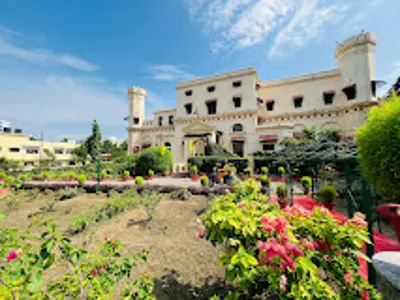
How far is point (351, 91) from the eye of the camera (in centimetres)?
1631

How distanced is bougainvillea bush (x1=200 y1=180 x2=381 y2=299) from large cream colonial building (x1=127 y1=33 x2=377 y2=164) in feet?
54.3

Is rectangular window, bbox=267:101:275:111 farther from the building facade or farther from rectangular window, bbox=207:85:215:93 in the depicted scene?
the building facade

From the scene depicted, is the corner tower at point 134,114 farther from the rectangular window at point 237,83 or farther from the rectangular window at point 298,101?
the rectangular window at point 298,101

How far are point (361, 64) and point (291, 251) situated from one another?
22468 millimetres

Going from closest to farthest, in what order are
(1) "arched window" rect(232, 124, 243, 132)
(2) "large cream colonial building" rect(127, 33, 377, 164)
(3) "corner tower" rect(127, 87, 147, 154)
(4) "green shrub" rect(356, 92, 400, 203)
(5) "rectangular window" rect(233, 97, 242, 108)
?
(4) "green shrub" rect(356, 92, 400, 203) → (2) "large cream colonial building" rect(127, 33, 377, 164) → (1) "arched window" rect(232, 124, 243, 132) → (5) "rectangular window" rect(233, 97, 242, 108) → (3) "corner tower" rect(127, 87, 147, 154)

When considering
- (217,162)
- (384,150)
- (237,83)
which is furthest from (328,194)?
(237,83)

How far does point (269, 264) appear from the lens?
1.55 metres

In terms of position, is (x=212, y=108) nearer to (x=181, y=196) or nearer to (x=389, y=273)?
(x=181, y=196)

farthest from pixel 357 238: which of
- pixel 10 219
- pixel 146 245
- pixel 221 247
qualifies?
pixel 10 219

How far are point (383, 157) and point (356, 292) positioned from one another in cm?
345

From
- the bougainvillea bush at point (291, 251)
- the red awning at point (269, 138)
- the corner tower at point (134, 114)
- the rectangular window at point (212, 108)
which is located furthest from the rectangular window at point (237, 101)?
the bougainvillea bush at point (291, 251)

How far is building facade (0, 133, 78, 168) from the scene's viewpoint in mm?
30156

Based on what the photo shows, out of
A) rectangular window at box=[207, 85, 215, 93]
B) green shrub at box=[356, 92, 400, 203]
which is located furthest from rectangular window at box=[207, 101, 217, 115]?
green shrub at box=[356, 92, 400, 203]

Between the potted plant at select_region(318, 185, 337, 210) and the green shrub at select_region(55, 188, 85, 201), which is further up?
the potted plant at select_region(318, 185, 337, 210)
